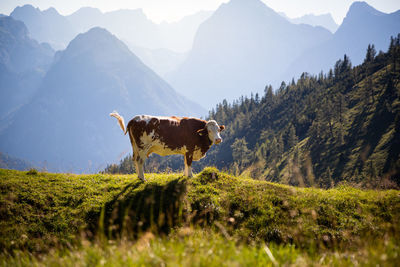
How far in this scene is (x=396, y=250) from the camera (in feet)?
9.95

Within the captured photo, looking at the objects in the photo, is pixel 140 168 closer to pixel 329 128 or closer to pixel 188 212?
pixel 188 212

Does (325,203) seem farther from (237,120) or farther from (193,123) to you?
(237,120)

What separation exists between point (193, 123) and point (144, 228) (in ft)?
15.1

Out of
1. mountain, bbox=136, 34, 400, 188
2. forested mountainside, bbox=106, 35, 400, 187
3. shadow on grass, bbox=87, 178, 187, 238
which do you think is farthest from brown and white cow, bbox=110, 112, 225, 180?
mountain, bbox=136, 34, 400, 188

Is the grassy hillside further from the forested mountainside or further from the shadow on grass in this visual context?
the forested mountainside

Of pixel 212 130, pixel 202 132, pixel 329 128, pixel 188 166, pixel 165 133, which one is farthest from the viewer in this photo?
pixel 329 128

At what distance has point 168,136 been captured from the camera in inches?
356

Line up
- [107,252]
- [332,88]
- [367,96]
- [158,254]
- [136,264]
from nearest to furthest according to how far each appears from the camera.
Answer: [136,264] < [158,254] < [107,252] < [367,96] < [332,88]

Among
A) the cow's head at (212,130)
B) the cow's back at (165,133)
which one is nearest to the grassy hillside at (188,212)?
the cow's back at (165,133)

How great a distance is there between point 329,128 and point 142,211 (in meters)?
127

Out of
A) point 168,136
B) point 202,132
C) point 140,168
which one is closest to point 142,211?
point 140,168

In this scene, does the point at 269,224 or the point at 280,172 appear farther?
the point at 280,172

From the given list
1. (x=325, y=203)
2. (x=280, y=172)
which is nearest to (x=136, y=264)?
(x=325, y=203)

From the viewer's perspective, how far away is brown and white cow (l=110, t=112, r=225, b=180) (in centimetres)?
890
